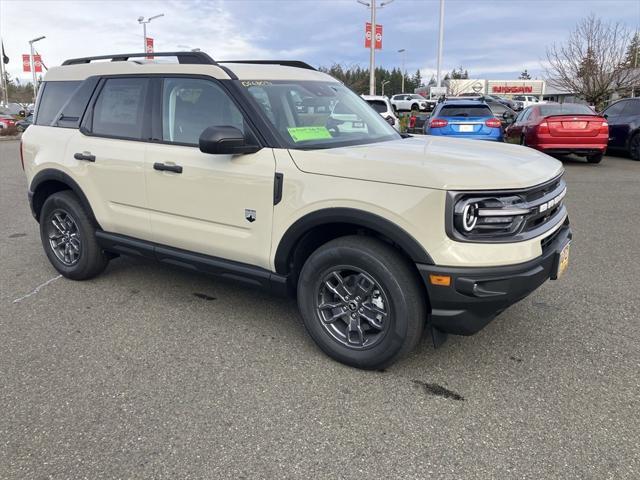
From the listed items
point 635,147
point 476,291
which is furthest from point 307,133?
point 635,147

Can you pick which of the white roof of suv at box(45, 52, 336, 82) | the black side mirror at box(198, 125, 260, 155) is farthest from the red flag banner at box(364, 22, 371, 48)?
the black side mirror at box(198, 125, 260, 155)

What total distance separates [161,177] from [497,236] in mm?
2348

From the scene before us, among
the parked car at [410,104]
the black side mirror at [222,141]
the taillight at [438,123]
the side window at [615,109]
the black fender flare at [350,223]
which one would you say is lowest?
the black fender flare at [350,223]

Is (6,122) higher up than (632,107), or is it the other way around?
(632,107)

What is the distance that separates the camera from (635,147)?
1304cm

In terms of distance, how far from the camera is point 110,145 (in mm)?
4262

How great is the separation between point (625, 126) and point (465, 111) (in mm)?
4509

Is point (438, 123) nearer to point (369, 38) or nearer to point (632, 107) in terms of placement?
point (632, 107)

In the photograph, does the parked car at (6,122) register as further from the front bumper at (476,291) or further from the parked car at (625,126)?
the front bumper at (476,291)

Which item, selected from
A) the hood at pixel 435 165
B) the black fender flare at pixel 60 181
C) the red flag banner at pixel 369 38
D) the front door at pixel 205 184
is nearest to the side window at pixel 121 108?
the front door at pixel 205 184

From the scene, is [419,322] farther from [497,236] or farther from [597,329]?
[597,329]

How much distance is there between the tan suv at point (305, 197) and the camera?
2824 mm

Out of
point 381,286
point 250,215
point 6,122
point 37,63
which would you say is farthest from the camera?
point 37,63

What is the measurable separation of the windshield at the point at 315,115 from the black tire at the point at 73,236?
6.61ft
